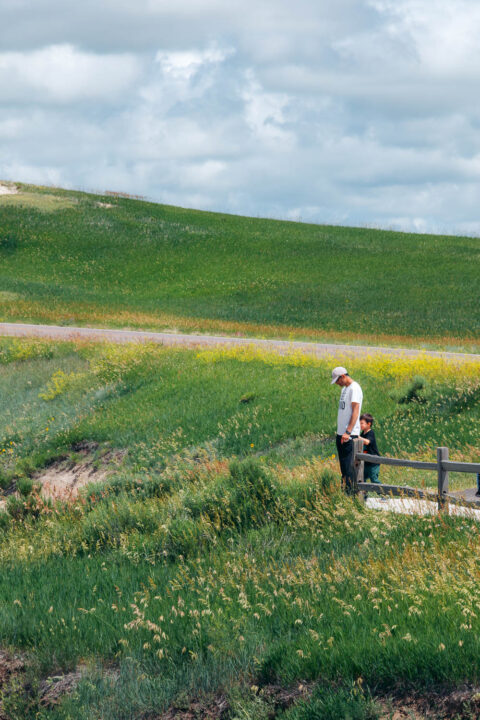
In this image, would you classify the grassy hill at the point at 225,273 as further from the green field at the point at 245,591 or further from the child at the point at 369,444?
the green field at the point at 245,591

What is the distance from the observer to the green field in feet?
21.4

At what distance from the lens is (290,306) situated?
5059 centimetres

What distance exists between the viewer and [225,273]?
62.1 meters

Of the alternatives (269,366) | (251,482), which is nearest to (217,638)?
(251,482)

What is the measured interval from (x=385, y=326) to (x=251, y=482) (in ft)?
107

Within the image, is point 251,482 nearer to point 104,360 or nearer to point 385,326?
point 104,360

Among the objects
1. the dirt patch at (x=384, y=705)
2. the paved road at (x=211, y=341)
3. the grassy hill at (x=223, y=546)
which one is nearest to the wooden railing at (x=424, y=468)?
the grassy hill at (x=223, y=546)

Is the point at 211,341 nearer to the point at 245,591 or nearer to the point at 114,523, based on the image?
the point at 114,523

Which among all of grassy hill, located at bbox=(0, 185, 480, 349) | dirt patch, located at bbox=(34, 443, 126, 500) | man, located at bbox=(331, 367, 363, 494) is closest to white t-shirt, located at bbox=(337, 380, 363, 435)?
man, located at bbox=(331, 367, 363, 494)

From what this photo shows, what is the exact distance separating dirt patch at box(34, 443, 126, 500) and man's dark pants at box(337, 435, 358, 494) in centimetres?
919

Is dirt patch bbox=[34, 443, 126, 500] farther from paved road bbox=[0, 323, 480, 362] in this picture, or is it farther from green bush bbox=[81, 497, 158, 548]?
paved road bbox=[0, 323, 480, 362]

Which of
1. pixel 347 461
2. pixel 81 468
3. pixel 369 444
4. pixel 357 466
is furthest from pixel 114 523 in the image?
pixel 81 468

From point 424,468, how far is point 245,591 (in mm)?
3554

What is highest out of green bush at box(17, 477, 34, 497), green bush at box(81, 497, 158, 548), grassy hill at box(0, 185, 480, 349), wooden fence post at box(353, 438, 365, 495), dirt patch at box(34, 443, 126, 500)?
grassy hill at box(0, 185, 480, 349)
